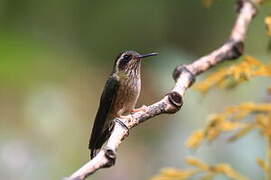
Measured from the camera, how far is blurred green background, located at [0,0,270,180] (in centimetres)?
443

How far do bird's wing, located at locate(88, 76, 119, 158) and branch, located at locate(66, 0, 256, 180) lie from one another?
477mm

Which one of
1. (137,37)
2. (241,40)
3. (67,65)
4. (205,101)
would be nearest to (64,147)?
(67,65)

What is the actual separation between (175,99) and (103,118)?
1058 mm

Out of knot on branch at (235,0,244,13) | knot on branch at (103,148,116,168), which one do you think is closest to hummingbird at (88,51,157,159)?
knot on branch at (235,0,244,13)

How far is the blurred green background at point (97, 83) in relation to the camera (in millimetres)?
4430

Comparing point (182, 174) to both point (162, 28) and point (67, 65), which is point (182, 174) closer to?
point (67, 65)

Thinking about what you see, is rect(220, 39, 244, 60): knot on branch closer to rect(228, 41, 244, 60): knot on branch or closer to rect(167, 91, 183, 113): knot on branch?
rect(228, 41, 244, 60): knot on branch

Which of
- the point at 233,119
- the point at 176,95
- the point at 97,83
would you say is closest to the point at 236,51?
the point at 233,119

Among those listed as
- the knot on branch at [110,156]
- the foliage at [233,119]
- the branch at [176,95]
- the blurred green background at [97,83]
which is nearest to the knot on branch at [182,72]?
the branch at [176,95]

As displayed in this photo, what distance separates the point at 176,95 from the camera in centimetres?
256

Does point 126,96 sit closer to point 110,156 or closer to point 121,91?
point 121,91

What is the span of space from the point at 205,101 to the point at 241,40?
2.43 meters

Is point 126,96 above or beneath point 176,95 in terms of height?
above

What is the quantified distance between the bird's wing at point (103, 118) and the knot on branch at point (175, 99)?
2.02 ft
